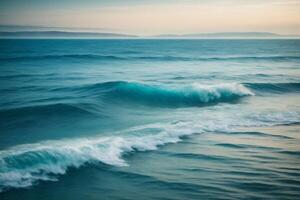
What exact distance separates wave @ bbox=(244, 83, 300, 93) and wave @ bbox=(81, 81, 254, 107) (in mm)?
2055

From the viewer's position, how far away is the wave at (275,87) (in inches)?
1018

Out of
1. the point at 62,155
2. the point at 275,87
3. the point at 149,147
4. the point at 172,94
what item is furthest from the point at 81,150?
the point at 275,87

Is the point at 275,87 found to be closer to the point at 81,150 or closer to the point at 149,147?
the point at 149,147

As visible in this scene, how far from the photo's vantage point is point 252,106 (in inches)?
768

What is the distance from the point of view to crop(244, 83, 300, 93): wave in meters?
25.9

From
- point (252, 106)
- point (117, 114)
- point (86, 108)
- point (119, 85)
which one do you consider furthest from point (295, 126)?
point (119, 85)

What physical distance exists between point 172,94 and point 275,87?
27.7 ft

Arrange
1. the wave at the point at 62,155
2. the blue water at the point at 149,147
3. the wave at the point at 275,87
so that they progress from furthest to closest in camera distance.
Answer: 1. the wave at the point at 275,87
2. the wave at the point at 62,155
3. the blue water at the point at 149,147

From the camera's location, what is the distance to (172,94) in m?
22.3

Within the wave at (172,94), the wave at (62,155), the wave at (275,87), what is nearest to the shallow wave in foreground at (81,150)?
the wave at (62,155)

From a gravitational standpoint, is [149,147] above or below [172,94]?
below

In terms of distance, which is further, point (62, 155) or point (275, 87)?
point (275, 87)

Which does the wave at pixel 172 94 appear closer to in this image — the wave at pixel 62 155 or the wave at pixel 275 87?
the wave at pixel 275 87

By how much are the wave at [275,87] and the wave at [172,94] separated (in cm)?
205
